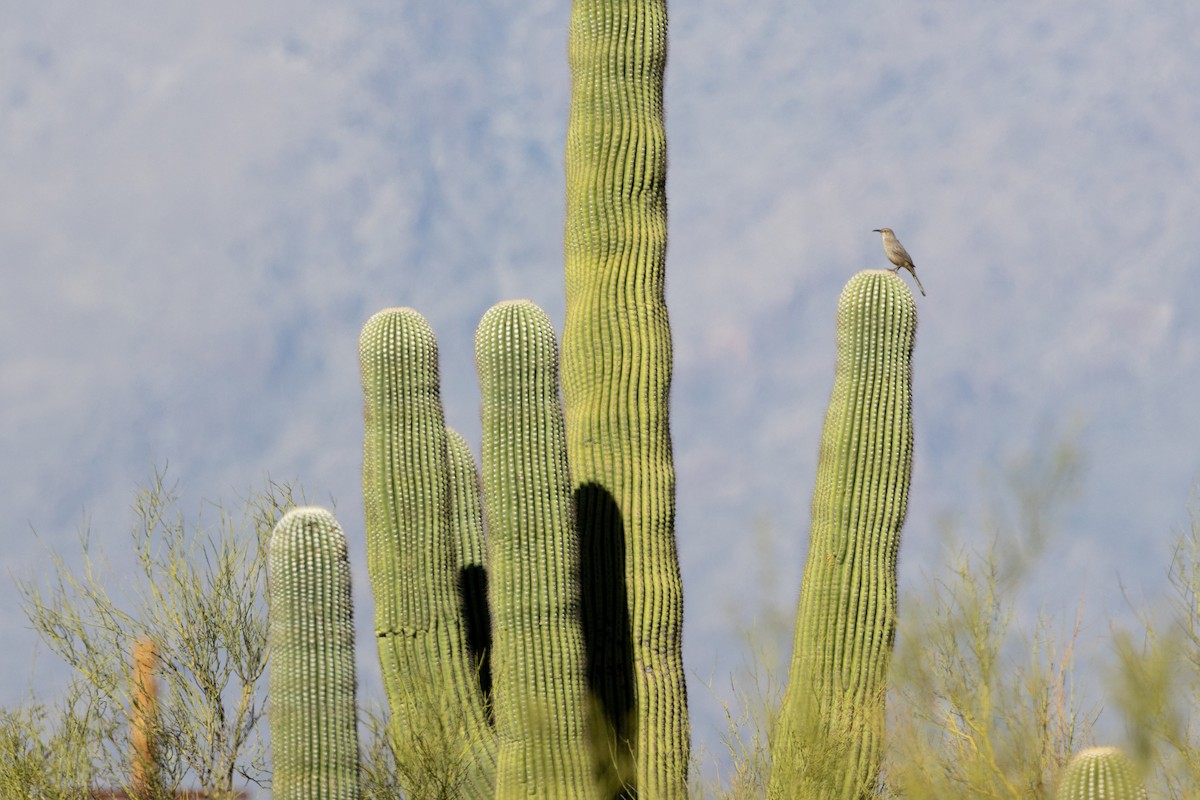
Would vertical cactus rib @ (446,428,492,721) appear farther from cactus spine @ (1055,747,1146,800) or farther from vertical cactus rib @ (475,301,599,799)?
cactus spine @ (1055,747,1146,800)

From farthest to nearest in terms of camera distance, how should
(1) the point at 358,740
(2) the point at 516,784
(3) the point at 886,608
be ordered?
(3) the point at 886,608
(2) the point at 516,784
(1) the point at 358,740

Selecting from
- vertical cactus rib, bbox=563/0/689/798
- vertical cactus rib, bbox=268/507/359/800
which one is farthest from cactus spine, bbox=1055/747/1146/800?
vertical cactus rib, bbox=268/507/359/800

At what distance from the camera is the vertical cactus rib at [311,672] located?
915 centimetres

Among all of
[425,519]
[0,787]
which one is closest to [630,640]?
[425,519]

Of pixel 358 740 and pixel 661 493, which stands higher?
pixel 661 493

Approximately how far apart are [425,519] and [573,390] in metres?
1.63

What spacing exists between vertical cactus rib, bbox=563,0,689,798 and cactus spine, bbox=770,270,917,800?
966 millimetres

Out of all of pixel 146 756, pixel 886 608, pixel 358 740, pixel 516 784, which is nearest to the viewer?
pixel 358 740

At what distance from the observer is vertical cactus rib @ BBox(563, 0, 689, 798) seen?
1139 centimetres

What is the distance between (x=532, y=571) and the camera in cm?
1013

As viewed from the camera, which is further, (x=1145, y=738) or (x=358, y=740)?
(x=1145, y=738)

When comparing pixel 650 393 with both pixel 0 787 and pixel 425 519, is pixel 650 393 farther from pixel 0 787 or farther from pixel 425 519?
pixel 0 787

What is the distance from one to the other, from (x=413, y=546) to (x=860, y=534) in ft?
10.2

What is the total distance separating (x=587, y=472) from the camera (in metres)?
11.5
